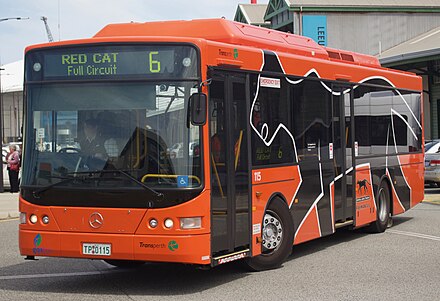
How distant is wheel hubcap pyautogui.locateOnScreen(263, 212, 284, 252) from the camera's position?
33.3 ft

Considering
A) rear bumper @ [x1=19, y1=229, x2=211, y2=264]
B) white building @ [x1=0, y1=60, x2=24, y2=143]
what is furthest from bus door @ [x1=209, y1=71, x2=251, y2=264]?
white building @ [x1=0, y1=60, x2=24, y2=143]

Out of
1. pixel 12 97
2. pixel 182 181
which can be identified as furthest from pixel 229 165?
pixel 12 97

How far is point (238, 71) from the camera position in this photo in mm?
9594

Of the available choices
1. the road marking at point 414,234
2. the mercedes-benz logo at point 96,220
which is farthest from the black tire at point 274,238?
the road marking at point 414,234

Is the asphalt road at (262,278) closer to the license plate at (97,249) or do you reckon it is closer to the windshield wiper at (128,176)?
the license plate at (97,249)

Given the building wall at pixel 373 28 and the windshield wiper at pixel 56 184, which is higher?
the building wall at pixel 373 28

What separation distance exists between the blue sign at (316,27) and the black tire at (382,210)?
1337 inches

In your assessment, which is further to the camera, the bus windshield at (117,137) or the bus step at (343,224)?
the bus step at (343,224)

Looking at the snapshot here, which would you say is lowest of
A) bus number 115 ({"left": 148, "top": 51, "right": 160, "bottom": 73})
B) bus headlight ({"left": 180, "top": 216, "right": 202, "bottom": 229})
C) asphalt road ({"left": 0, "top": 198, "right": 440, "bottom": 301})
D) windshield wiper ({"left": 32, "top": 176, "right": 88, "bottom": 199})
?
asphalt road ({"left": 0, "top": 198, "right": 440, "bottom": 301})

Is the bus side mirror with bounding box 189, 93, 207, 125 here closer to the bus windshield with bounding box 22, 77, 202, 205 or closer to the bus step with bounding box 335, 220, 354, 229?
the bus windshield with bounding box 22, 77, 202, 205

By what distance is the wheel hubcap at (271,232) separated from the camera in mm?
10141

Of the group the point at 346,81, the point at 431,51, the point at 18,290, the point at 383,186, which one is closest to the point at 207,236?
the point at 18,290

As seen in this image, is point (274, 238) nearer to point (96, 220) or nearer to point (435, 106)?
point (96, 220)

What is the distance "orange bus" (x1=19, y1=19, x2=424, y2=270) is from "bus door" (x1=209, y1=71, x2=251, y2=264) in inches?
0.6
